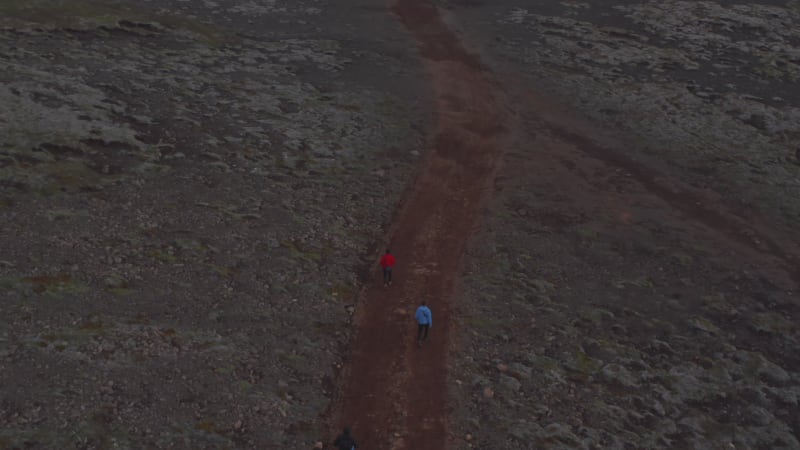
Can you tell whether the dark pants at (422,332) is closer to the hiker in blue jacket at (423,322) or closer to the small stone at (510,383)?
the hiker in blue jacket at (423,322)

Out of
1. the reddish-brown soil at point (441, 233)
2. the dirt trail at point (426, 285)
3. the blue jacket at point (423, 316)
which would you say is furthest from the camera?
the blue jacket at point (423, 316)

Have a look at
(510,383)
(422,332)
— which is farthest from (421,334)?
(510,383)

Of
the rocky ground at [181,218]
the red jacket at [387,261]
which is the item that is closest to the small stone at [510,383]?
the rocky ground at [181,218]

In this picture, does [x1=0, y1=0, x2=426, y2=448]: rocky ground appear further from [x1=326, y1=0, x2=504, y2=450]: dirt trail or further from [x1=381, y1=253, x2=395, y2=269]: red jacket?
[x1=381, y1=253, x2=395, y2=269]: red jacket

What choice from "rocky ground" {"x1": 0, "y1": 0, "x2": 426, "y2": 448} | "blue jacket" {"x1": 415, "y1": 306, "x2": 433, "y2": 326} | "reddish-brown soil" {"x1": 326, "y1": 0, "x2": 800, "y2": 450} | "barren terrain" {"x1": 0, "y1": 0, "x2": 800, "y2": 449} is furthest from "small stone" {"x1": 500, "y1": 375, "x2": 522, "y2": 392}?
"rocky ground" {"x1": 0, "y1": 0, "x2": 426, "y2": 448}

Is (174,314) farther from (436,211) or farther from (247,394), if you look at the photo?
(436,211)

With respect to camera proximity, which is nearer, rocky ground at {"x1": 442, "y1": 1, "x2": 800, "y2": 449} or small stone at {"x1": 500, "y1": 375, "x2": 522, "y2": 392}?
rocky ground at {"x1": 442, "y1": 1, "x2": 800, "y2": 449}

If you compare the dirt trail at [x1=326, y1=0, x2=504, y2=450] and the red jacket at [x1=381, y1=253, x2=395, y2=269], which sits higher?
the red jacket at [x1=381, y1=253, x2=395, y2=269]

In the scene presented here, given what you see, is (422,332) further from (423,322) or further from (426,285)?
(426,285)
